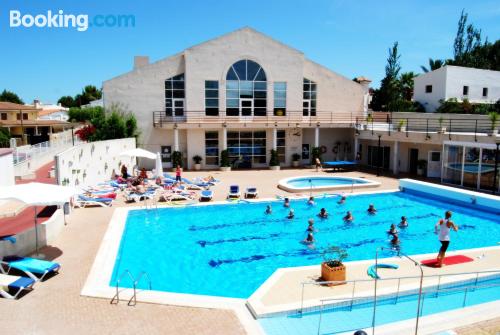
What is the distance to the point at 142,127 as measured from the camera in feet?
95.6

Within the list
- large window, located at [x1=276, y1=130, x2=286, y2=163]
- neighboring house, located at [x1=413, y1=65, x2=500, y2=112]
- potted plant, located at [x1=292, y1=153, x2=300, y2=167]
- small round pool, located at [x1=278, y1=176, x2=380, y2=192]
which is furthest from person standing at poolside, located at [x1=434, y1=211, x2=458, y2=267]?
neighboring house, located at [x1=413, y1=65, x2=500, y2=112]

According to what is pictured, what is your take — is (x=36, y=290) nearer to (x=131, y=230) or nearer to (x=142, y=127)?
(x=131, y=230)

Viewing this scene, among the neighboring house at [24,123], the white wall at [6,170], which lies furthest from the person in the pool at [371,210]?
the neighboring house at [24,123]

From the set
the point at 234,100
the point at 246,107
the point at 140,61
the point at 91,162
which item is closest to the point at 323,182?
the point at 246,107

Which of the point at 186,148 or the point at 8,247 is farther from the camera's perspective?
the point at 186,148

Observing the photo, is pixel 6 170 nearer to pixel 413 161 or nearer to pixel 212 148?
pixel 212 148

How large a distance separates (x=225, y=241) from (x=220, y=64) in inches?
747

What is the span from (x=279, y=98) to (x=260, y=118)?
2.28m

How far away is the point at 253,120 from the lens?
30.5 meters

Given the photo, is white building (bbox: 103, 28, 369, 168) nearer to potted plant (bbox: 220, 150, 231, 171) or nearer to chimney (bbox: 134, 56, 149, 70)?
chimney (bbox: 134, 56, 149, 70)

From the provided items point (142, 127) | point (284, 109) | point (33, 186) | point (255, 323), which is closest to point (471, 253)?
point (255, 323)

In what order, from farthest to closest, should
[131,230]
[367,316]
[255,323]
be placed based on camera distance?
[131,230]
[367,316]
[255,323]

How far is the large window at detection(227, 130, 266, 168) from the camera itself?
30797mm

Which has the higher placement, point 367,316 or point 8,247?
point 8,247
